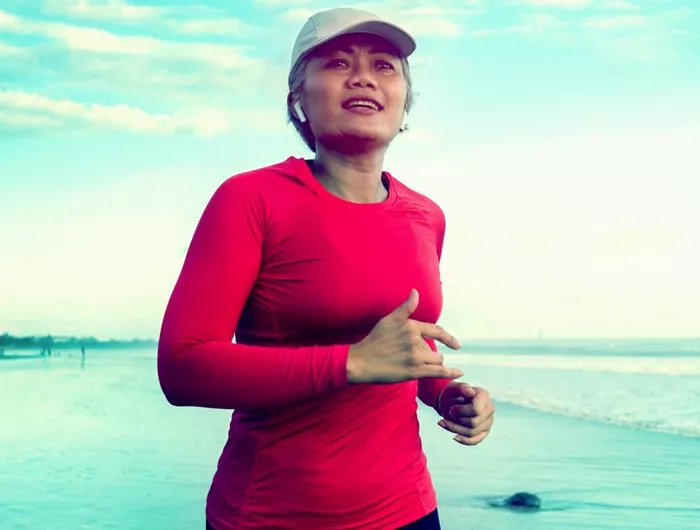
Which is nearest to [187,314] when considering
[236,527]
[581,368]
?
[236,527]

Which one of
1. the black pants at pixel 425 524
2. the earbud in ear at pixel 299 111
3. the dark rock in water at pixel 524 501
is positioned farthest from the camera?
the dark rock in water at pixel 524 501

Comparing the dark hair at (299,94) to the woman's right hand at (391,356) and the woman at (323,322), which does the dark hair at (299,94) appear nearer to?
the woman at (323,322)

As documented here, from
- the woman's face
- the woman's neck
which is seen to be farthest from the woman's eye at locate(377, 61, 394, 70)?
the woman's neck

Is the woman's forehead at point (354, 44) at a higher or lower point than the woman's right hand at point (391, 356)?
Answer: higher

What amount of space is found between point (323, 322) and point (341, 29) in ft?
1.57

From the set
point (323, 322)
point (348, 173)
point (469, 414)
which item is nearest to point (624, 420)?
point (469, 414)

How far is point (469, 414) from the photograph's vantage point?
56.1 inches

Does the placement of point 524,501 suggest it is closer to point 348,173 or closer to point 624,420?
point 348,173

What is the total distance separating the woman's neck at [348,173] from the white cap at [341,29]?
0.58 ft

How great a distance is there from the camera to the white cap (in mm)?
1372

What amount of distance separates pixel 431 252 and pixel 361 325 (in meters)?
0.26

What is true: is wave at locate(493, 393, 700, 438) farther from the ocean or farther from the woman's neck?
the woman's neck

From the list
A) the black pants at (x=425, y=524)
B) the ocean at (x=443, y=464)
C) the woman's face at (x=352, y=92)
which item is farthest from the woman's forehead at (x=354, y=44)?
the ocean at (x=443, y=464)

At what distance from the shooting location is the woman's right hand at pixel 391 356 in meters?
1.18
